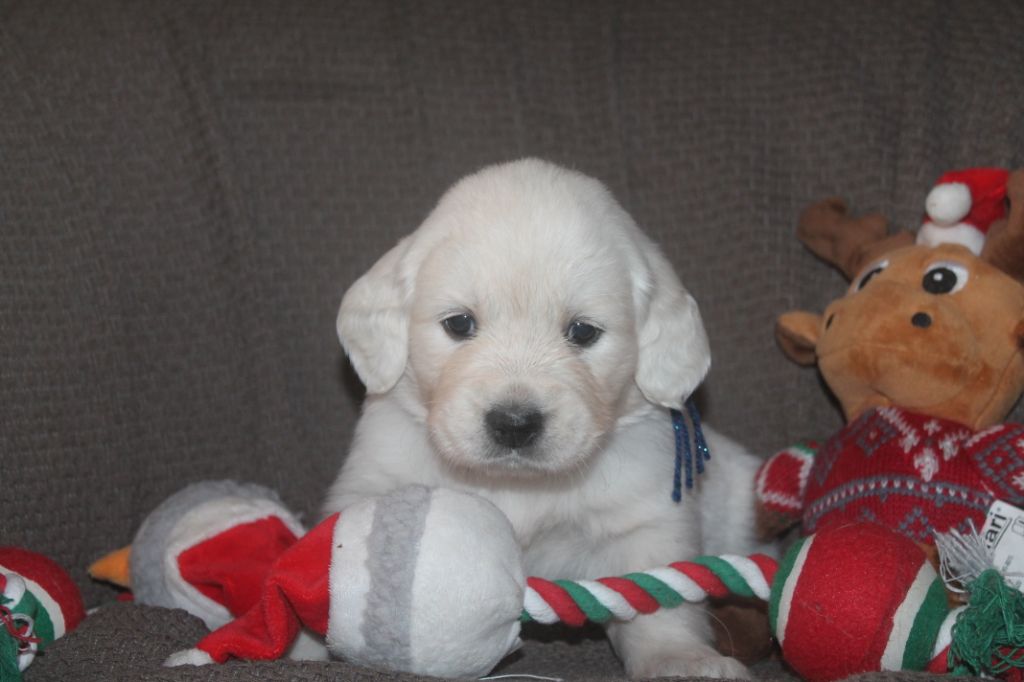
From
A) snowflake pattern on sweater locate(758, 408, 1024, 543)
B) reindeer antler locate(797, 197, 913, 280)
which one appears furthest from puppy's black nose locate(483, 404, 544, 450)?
reindeer antler locate(797, 197, 913, 280)

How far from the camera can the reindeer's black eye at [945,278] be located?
2.95m

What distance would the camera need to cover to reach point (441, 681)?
217cm

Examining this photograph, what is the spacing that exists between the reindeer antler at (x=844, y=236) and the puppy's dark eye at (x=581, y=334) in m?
1.11

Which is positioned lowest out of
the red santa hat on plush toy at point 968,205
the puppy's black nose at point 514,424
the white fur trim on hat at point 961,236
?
the puppy's black nose at point 514,424

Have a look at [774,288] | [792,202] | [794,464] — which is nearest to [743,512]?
[794,464]

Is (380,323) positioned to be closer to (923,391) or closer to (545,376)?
(545,376)


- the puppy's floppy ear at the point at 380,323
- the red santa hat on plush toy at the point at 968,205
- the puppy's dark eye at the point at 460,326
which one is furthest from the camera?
the red santa hat on plush toy at the point at 968,205

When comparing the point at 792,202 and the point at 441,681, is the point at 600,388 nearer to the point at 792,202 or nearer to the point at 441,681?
the point at 441,681

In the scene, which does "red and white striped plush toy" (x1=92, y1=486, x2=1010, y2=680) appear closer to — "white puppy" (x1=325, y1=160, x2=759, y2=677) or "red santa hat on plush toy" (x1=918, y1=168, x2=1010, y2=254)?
"white puppy" (x1=325, y1=160, x2=759, y2=677)

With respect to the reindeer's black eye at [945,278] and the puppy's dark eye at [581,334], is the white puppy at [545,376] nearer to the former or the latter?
the puppy's dark eye at [581,334]

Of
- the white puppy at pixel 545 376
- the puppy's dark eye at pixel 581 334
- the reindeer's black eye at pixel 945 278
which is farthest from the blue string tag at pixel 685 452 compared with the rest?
the reindeer's black eye at pixel 945 278

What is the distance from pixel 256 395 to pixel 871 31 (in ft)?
8.13

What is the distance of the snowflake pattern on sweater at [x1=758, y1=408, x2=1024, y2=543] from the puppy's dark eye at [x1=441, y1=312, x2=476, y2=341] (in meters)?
1.10

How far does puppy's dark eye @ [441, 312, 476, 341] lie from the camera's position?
2.68 metres
